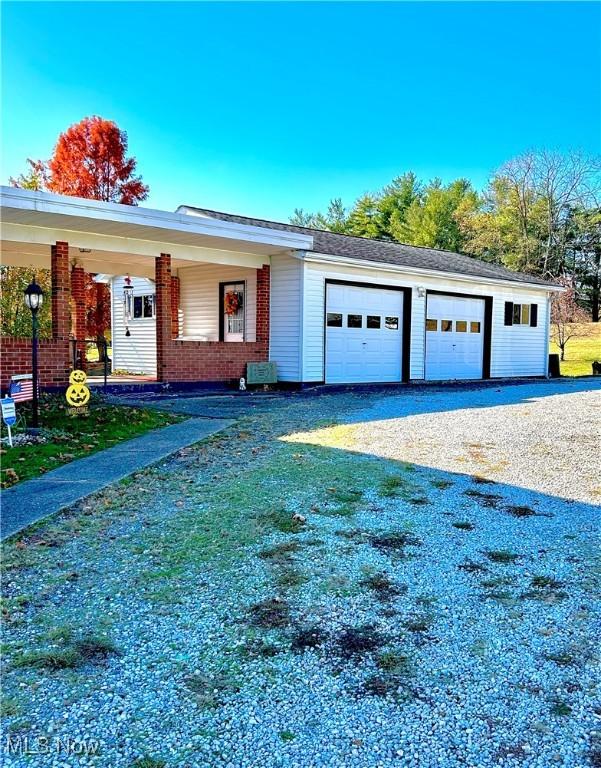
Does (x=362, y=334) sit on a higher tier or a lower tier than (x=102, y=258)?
lower

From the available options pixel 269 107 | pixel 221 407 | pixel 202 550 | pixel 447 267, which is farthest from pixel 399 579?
pixel 269 107

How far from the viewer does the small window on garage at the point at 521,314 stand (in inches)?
757

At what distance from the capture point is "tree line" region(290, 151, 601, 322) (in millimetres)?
38312

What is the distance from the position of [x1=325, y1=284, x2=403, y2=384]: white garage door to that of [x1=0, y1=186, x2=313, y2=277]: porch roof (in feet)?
6.38

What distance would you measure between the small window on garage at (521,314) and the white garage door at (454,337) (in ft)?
5.32

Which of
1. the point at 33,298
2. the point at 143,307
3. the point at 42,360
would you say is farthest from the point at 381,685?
the point at 143,307

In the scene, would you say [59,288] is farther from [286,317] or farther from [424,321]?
[424,321]

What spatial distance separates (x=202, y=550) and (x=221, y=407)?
22.4 feet

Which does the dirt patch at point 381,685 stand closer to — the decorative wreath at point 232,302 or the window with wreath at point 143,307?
the decorative wreath at point 232,302

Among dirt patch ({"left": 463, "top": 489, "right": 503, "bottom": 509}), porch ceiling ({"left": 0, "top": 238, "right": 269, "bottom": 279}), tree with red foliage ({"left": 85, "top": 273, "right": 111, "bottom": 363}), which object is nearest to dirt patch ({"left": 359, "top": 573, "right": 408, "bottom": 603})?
dirt patch ({"left": 463, "top": 489, "right": 503, "bottom": 509})

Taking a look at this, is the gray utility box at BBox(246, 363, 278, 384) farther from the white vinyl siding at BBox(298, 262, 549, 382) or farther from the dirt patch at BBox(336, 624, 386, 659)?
the dirt patch at BBox(336, 624, 386, 659)

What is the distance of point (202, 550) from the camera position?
141 inches

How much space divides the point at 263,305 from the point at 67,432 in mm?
7681

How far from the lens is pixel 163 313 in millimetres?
12711
